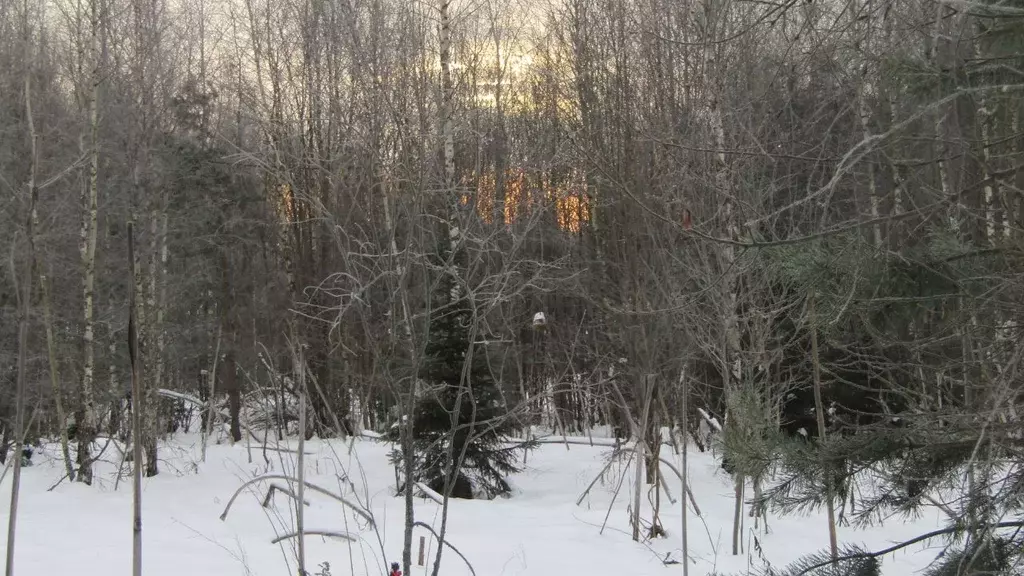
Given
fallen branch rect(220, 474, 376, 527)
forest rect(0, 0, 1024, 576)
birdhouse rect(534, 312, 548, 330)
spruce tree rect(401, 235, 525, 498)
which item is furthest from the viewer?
spruce tree rect(401, 235, 525, 498)

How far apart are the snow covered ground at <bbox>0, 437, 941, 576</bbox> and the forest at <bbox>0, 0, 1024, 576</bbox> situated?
26.4 inches

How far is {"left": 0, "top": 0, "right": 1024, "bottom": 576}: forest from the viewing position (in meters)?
2.67

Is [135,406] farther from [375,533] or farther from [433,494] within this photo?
[433,494]

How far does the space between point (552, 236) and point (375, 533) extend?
13166 millimetres

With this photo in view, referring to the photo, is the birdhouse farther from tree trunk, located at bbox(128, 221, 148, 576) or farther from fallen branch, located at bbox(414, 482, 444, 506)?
tree trunk, located at bbox(128, 221, 148, 576)

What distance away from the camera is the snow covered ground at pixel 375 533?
6031mm

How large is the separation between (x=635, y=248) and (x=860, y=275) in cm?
600

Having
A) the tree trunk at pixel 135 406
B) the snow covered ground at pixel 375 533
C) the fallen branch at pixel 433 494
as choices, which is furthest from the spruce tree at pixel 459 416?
the tree trunk at pixel 135 406

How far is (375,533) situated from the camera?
218 inches

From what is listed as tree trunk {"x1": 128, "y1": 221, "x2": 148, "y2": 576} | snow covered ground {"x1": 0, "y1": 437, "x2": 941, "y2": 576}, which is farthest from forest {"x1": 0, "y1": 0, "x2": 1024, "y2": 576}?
snow covered ground {"x1": 0, "y1": 437, "x2": 941, "y2": 576}

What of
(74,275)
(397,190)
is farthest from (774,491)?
(74,275)

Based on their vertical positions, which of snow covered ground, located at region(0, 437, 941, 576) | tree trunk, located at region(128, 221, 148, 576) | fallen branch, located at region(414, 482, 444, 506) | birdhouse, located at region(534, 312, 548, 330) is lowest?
snow covered ground, located at region(0, 437, 941, 576)

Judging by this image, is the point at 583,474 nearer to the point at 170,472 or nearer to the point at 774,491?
the point at 170,472

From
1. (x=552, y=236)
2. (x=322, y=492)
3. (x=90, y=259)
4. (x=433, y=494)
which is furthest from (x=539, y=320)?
(x=552, y=236)
